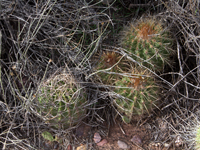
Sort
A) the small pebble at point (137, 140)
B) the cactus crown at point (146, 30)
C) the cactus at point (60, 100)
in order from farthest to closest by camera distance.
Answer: the small pebble at point (137, 140), the cactus crown at point (146, 30), the cactus at point (60, 100)

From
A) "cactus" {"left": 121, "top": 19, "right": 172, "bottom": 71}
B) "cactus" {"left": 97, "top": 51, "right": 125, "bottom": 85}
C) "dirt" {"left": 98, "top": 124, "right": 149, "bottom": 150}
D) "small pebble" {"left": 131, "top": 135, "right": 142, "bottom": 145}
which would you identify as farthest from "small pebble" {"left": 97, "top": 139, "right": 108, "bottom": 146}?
"cactus" {"left": 121, "top": 19, "right": 172, "bottom": 71}

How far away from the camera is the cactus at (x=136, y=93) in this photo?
158 centimetres

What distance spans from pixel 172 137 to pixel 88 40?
121 centimetres

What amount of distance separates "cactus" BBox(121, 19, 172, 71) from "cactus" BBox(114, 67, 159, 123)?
14cm

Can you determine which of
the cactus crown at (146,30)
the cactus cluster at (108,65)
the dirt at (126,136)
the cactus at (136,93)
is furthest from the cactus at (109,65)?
the dirt at (126,136)

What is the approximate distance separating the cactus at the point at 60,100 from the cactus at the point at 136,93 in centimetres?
32

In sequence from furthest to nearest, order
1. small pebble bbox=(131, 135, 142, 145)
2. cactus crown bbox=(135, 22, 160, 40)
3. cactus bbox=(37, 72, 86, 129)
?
small pebble bbox=(131, 135, 142, 145) → cactus crown bbox=(135, 22, 160, 40) → cactus bbox=(37, 72, 86, 129)

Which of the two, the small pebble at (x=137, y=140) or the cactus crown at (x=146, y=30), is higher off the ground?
the cactus crown at (x=146, y=30)

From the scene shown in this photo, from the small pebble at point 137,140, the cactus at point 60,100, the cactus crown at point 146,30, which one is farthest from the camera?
the small pebble at point 137,140

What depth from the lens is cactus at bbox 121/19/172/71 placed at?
5.50 ft

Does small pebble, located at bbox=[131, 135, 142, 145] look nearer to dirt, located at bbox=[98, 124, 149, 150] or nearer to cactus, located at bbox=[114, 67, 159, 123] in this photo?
dirt, located at bbox=[98, 124, 149, 150]

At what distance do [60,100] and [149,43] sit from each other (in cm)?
83

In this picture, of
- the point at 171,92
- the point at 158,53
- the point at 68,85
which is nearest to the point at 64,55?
the point at 68,85

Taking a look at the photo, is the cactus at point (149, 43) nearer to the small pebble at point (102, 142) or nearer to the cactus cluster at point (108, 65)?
the cactus cluster at point (108, 65)
